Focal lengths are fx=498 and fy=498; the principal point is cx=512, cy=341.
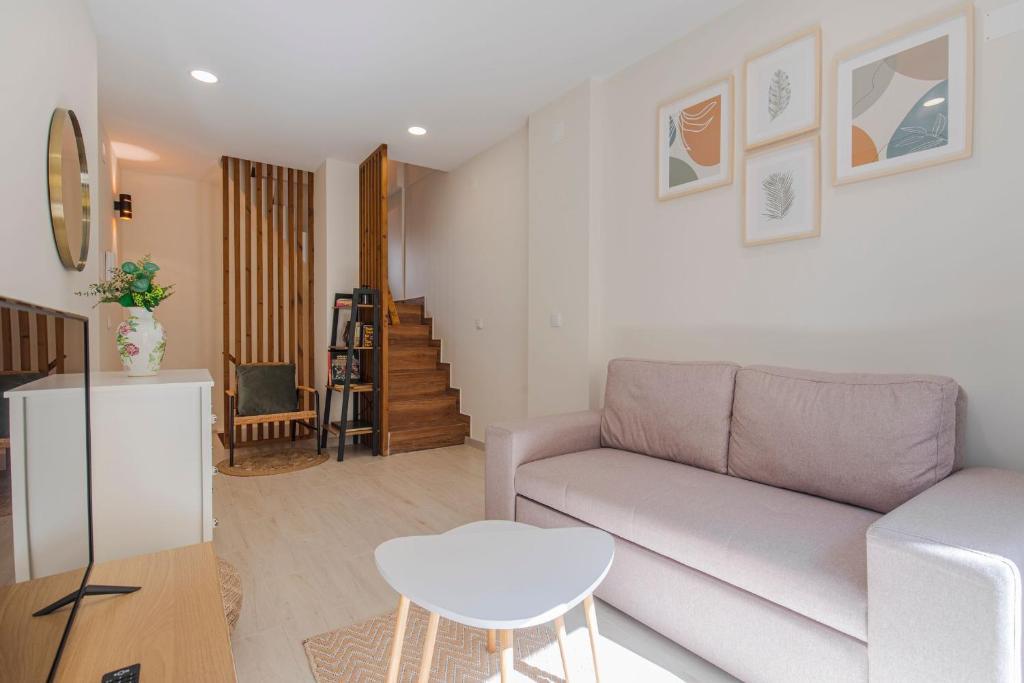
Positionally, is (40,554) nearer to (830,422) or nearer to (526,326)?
(830,422)

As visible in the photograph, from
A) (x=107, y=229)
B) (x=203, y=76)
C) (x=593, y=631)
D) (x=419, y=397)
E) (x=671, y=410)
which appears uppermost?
(x=203, y=76)

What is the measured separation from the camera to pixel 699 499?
1.73 meters

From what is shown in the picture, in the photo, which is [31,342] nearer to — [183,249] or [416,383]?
[416,383]

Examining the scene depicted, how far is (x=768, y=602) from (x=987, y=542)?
21.1 inches

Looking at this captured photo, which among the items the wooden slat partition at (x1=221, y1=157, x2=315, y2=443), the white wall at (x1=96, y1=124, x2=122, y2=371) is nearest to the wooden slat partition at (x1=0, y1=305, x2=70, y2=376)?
the white wall at (x1=96, y1=124, x2=122, y2=371)

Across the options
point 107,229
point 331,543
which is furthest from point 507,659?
point 107,229

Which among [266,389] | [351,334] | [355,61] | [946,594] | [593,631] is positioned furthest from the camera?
[266,389]

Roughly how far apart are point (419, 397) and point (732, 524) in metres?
3.46

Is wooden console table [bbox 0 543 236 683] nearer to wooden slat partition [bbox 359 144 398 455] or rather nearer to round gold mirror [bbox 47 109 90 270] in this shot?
round gold mirror [bbox 47 109 90 270]

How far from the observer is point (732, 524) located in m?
1.53

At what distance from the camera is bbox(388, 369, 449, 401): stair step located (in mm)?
4547

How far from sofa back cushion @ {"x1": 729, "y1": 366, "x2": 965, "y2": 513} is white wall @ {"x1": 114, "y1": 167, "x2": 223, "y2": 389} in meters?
5.28

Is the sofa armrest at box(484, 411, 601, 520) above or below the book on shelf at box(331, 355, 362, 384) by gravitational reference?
below

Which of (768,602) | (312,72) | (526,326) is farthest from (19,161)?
(526,326)
